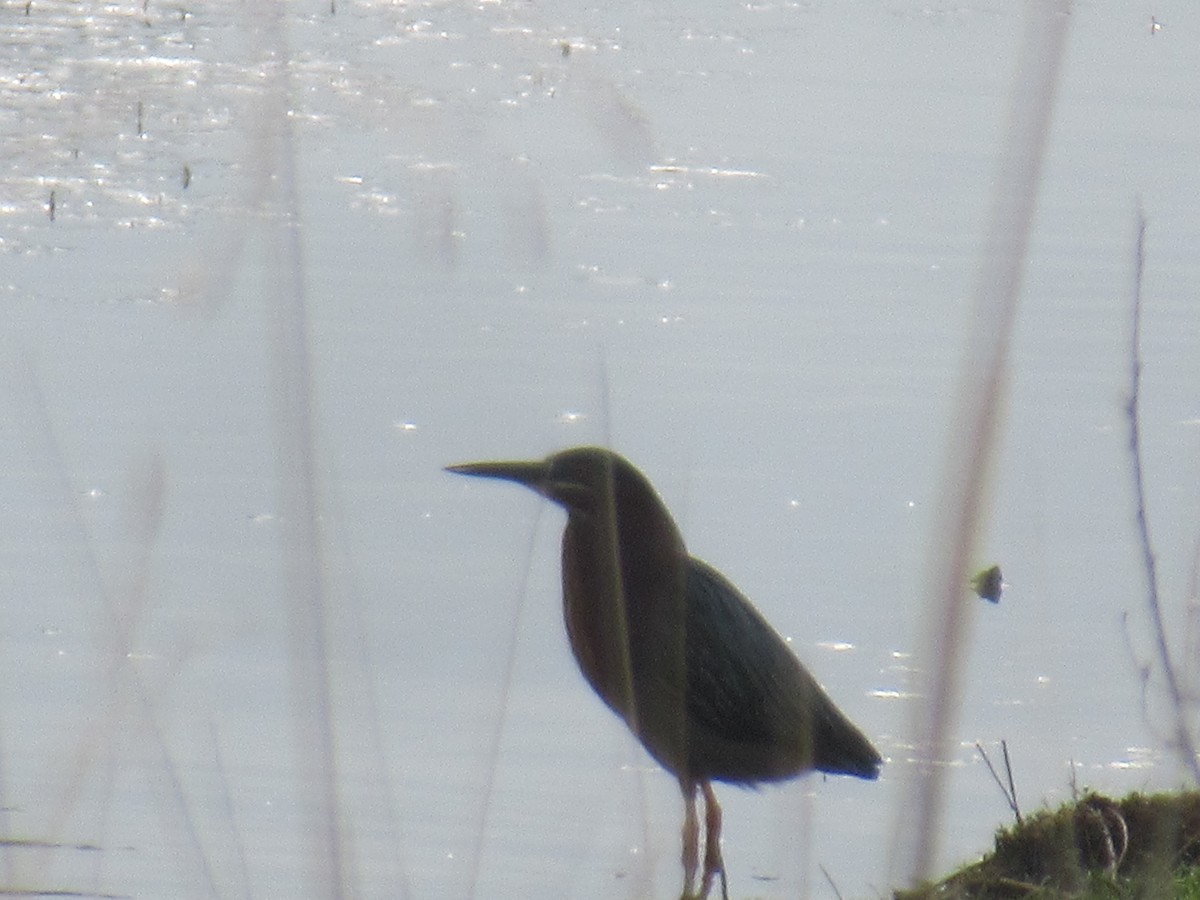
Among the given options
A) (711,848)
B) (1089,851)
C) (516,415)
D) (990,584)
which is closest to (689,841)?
(711,848)

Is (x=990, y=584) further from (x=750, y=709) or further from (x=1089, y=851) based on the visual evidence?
(x=1089, y=851)

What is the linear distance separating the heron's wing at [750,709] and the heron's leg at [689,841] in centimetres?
12

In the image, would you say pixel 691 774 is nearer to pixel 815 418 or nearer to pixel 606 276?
pixel 815 418

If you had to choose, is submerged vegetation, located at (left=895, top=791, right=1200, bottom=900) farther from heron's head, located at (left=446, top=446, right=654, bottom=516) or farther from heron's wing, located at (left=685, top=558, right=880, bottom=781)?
heron's head, located at (left=446, top=446, right=654, bottom=516)

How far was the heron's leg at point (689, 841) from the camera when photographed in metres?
4.17

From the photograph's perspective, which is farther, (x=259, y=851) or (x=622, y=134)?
(x=259, y=851)

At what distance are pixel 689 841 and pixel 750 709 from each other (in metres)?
0.34

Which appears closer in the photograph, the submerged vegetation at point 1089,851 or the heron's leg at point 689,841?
the submerged vegetation at point 1089,851

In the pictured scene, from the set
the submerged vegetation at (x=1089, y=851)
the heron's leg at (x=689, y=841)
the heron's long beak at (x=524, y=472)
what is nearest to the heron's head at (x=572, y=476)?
the heron's long beak at (x=524, y=472)

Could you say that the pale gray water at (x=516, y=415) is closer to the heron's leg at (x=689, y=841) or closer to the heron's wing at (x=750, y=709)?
the heron's leg at (x=689, y=841)

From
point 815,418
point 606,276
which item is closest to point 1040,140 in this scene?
point 815,418

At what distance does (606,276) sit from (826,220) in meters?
1.14

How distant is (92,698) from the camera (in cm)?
474

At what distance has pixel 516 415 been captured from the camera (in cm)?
650
